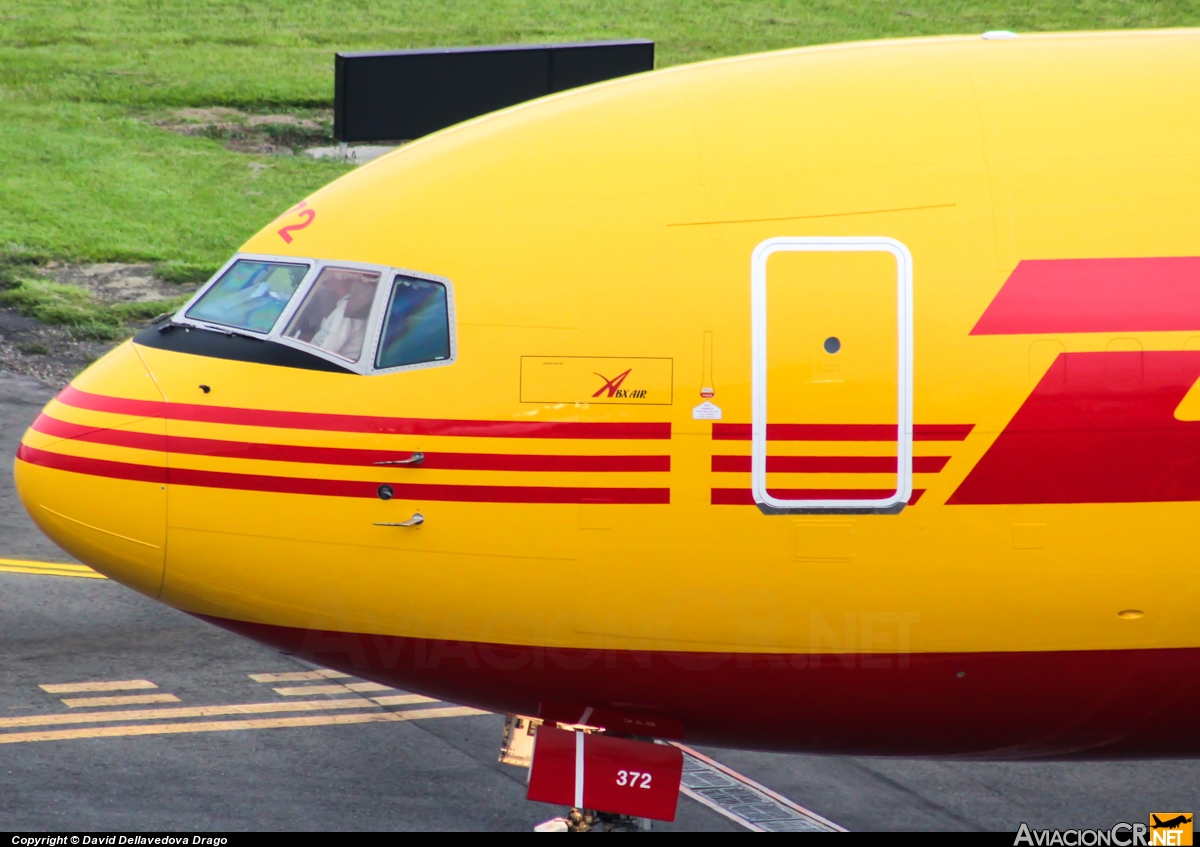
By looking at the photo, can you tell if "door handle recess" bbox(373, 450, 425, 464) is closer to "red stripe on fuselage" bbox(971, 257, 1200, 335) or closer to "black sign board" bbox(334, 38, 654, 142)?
"red stripe on fuselage" bbox(971, 257, 1200, 335)

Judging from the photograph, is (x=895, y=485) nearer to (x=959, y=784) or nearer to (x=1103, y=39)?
(x=1103, y=39)

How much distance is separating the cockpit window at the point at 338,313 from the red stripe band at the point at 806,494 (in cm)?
221

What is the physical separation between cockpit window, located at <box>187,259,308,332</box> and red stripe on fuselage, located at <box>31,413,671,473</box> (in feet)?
2.52

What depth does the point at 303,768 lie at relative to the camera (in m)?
12.6

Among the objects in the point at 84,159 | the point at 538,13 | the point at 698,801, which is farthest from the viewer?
the point at 538,13

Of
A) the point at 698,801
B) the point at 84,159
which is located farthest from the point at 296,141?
the point at 698,801

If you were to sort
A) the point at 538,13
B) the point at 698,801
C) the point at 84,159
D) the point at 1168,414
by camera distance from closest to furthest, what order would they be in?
1. the point at 1168,414
2. the point at 698,801
3. the point at 84,159
4. the point at 538,13

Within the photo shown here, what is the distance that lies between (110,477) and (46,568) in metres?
8.92

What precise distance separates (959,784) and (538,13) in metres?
38.3

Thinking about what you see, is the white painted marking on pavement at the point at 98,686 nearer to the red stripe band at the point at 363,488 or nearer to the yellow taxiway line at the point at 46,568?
the yellow taxiway line at the point at 46,568

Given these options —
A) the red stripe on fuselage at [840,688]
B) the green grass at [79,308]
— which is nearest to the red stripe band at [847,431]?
the red stripe on fuselage at [840,688]

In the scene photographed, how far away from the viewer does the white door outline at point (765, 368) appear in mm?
8039

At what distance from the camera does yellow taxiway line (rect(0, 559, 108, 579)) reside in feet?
54.5

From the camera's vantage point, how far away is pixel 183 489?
27.8 feet
